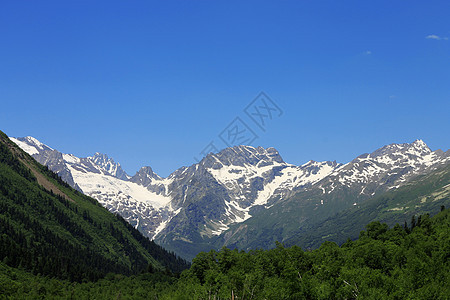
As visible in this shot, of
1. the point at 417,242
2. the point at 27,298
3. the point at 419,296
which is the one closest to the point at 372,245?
the point at 417,242

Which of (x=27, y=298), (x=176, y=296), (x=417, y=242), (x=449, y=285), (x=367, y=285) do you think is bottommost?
(x=27, y=298)

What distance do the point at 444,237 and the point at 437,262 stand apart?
103 feet

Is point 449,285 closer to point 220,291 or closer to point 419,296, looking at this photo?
point 419,296

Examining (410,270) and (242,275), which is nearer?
(410,270)

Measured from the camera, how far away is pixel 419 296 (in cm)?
13138

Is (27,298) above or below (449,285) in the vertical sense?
below

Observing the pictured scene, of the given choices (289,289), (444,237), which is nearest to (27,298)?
(289,289)

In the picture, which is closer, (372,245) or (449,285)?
(449,285)

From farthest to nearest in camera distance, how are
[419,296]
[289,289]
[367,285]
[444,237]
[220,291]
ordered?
[444,237]
[220,291]
[289,289]
[367,285]
[419,296]

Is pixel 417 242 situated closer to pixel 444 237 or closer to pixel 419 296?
pixel 444 237

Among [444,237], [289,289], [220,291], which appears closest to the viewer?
[289,289]

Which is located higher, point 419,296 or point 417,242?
point 417,242

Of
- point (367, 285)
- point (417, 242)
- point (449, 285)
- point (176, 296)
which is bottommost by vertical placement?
point (176, 296)

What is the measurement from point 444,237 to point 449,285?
59.2m
